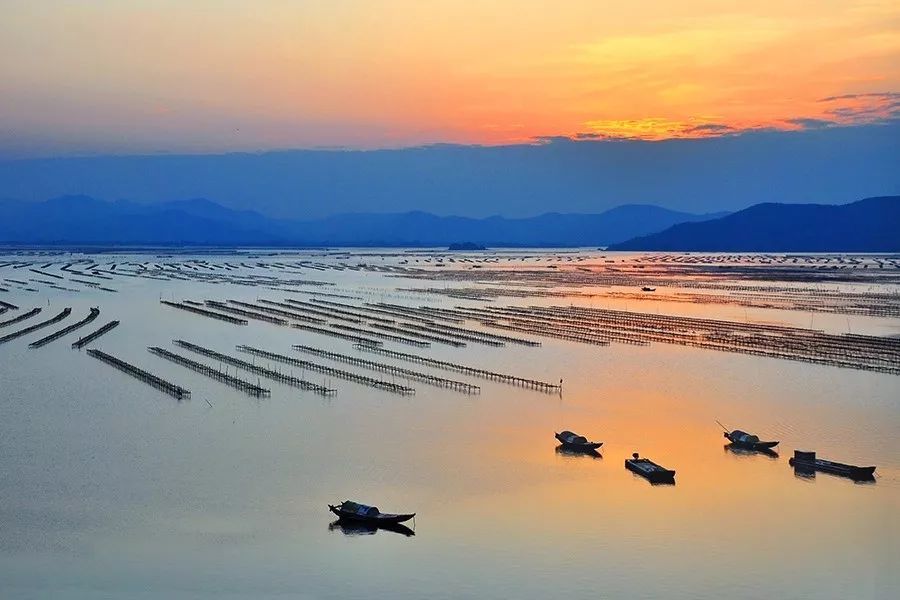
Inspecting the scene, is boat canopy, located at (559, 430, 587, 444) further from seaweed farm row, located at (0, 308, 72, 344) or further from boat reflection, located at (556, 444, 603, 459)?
seaweed farm row, located at (0, 308, 72, 344)

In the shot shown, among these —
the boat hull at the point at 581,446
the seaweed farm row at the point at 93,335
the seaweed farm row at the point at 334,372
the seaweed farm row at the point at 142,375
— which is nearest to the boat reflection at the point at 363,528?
the boat hull at the point at 581,446

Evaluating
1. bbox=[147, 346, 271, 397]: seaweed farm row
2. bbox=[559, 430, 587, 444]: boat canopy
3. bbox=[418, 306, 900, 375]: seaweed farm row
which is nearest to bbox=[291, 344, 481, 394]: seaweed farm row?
bbox=[147, 346, 271, 397]: seaweed farm row

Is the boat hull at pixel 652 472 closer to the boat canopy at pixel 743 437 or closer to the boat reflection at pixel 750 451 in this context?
the boat reflection at pixel 750 451

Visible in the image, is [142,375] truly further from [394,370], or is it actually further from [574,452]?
[574,452]

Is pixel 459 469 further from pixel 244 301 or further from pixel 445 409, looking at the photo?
pixel 244 301

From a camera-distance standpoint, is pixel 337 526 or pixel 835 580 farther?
pixel 337 526

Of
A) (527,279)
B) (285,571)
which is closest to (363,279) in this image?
(527,279)

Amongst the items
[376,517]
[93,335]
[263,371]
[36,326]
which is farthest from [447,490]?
[36,326]
